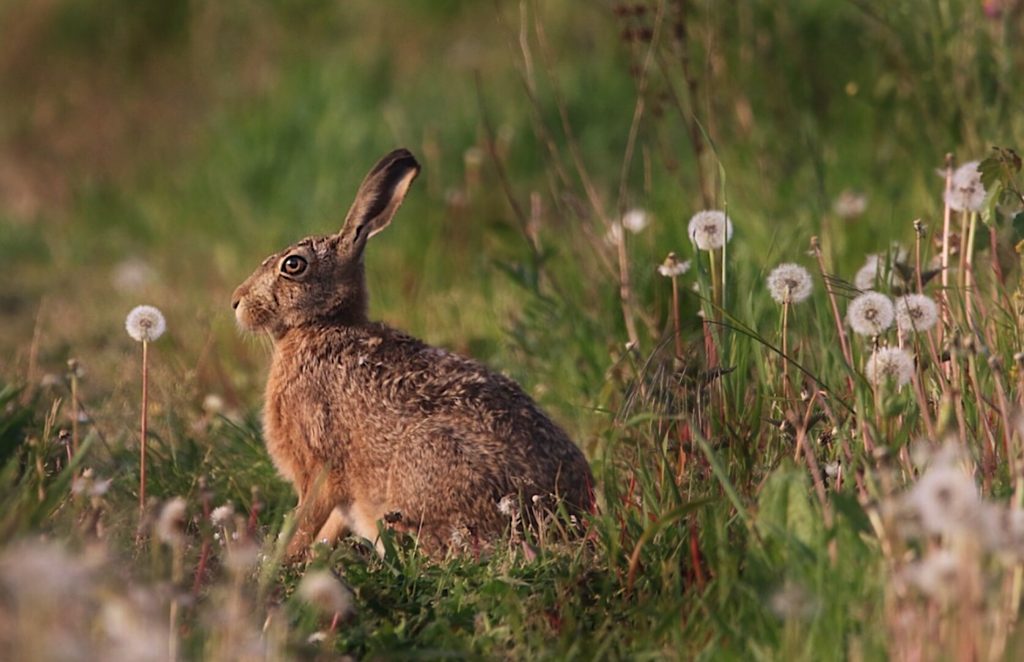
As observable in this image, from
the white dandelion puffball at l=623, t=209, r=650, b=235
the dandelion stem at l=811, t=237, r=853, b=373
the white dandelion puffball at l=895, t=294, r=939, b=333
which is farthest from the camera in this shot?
the white dandelion puffball at l=623, t=209, r=650, b=235

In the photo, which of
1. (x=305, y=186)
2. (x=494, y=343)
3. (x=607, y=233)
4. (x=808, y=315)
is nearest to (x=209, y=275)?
(x=305, y=186)

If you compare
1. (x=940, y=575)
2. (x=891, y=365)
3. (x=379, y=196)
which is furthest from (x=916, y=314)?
(x=379, y=196)

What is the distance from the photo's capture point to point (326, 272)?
16.7ft

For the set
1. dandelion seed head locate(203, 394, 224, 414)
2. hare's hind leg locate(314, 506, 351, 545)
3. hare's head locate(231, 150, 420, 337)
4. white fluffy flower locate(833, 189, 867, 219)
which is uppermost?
white fluffy flower locate(833, 189, 867, 219)

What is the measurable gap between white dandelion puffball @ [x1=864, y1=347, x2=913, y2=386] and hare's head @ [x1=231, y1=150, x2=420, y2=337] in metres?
1.80

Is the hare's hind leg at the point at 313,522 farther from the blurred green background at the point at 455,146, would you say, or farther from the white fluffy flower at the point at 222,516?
the blurred green background at the point at 455,146

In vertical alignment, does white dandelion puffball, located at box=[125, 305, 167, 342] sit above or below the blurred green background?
below

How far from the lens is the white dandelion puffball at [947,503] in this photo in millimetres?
2605

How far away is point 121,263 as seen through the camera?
878cm

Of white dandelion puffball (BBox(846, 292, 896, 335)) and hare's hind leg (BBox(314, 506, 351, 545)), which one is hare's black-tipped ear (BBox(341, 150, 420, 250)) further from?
white dandelion puffball (BBox(846, 292, 896, 335))

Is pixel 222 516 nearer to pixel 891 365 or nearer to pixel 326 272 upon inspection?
pixel 326 272

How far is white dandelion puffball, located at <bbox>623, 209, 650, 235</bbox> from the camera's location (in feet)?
19.1

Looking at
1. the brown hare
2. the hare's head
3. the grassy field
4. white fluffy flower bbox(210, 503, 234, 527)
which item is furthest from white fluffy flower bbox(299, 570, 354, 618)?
the hare's head

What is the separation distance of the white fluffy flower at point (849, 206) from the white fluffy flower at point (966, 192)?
177 centimetres
